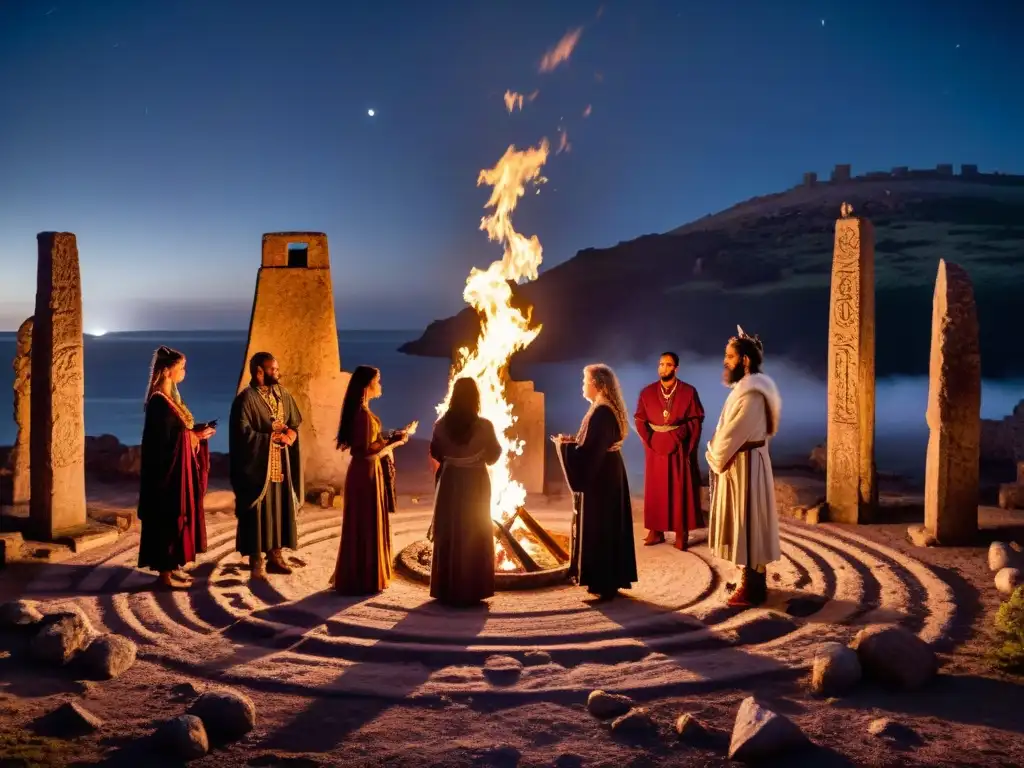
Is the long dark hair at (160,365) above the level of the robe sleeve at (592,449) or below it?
above

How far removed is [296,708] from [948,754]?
3.96m

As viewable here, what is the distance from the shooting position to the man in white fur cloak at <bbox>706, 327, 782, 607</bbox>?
7594 millimetres

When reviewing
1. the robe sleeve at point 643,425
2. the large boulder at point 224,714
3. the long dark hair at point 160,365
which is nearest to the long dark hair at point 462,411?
the long dark hair at point 160,365

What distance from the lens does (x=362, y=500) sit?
8109 mm

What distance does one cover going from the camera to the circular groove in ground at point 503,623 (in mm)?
6367

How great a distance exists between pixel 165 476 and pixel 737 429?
5.24 meters

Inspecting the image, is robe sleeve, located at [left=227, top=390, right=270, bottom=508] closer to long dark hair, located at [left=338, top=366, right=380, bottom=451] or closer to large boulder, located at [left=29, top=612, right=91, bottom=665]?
long dark hair, located at [left=338, top=366, right=380, bottom=451]

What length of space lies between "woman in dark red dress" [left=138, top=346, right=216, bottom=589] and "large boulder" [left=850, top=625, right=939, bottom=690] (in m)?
5.95

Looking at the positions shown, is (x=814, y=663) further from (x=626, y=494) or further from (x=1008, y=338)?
(x=1008, y=338)

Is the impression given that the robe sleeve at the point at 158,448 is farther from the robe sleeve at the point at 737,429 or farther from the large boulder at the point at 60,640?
the robe sleeve at the point at 737,429

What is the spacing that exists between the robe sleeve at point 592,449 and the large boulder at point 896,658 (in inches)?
104

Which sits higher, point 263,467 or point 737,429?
point 737,429

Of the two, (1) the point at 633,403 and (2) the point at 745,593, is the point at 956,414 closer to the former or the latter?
(2) the point at 745,593

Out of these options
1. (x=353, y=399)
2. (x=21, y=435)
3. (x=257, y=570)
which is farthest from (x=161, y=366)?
(x=21, y=435)
